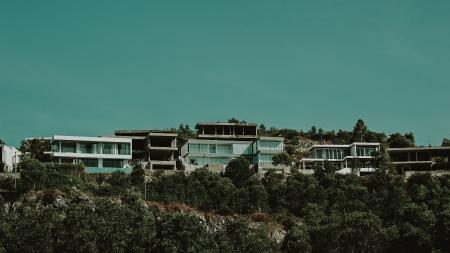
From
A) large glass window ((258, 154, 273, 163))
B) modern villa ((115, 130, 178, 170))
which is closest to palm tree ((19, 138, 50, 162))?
modern villa ((115, 130, 178, 170))

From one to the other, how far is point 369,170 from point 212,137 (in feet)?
113

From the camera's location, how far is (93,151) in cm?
14112

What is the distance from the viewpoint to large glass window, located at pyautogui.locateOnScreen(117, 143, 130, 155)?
14300 cm

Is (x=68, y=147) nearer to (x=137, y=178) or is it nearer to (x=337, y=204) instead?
(x=137, y=178)

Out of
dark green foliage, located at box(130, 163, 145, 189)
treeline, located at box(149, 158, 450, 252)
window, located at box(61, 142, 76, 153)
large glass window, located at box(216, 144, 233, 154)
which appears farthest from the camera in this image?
large glass window, located at box(216, 144, 233, 154)

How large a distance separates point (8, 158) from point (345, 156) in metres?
69.3

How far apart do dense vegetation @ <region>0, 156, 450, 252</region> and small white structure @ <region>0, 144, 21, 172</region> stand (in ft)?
32.9

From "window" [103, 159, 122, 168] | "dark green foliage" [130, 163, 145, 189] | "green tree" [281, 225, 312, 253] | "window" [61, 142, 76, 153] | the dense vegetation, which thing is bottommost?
"green tree" [281, 225, 312, 253]

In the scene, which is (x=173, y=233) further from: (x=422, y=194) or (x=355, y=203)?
(x=422, y=194)

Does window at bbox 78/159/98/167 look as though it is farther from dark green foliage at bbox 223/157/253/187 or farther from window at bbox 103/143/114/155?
dark green foliage at bbox 223/157/253/187

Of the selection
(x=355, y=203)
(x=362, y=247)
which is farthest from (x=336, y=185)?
(x=362, y=247)

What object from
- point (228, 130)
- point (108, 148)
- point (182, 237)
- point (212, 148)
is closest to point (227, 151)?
point (212, 148)

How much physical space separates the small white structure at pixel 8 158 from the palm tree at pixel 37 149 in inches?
111

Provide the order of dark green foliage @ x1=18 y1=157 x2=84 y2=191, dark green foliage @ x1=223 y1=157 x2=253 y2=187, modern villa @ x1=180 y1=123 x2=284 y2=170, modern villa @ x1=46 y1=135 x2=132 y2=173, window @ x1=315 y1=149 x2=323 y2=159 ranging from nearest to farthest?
dark green foliage @ x1=18 y1=157 x2=84 y2=191 < dark green foliage @ x1=223 y1=157 x2=253 y2=187 < modern villa @ x1=46 y1=135 x2=132 y2=173 < modern villa @ x1=180 y1=123 x2=284 y2=170 < window @ x1=315 y1=149 x2=323 y2=159
